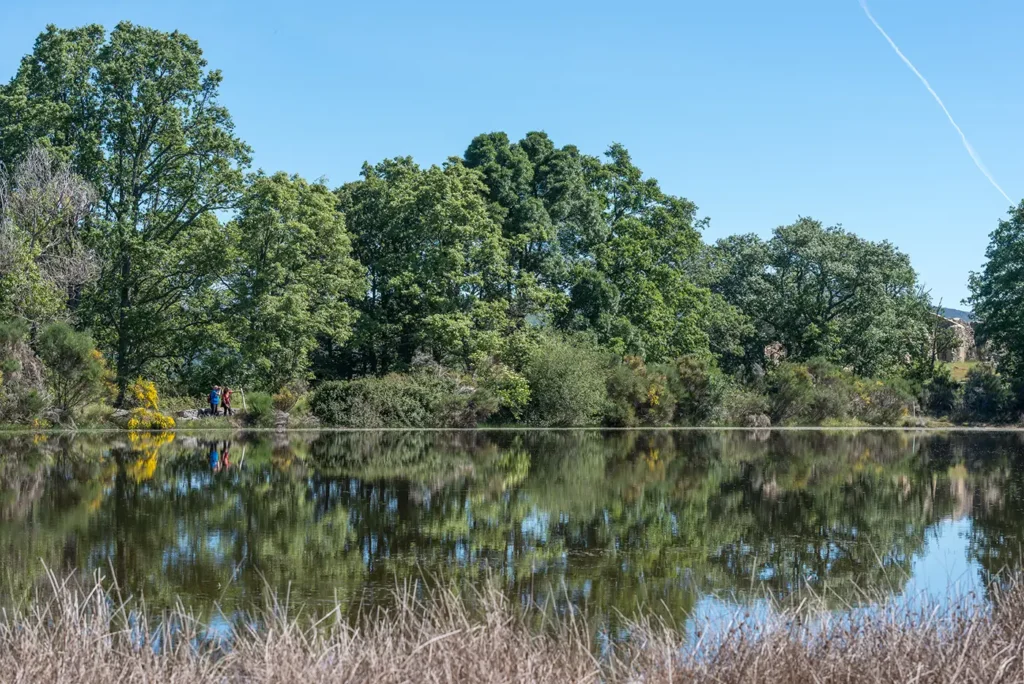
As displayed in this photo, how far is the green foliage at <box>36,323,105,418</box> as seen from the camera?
37.7 metres

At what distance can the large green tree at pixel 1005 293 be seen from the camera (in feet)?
198

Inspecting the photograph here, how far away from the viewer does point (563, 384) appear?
157 feet

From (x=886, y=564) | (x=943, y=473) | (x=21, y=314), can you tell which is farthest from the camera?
(x=21, y=314)

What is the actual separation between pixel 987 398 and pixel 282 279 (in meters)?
36.0

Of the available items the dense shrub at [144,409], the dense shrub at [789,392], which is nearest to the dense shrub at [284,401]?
the dense shrub at [144,409]

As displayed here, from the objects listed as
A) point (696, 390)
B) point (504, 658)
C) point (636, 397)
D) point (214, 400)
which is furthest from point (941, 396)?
point (504, 658)

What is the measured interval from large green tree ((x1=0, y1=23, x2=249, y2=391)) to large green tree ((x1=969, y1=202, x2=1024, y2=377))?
39.6 metres

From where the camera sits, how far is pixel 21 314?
40.1 meters

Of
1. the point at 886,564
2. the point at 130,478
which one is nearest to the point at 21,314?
the point at 130,478

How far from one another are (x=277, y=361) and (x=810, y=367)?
25.5 meters

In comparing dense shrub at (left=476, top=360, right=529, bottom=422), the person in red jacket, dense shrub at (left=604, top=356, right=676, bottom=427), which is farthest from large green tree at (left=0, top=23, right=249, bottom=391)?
dense shrub at (left=604, top=356, right=676, bottom=427)

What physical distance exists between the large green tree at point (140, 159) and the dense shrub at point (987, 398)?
37.8m

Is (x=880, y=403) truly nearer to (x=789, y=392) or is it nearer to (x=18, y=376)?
(x=789, y=392)

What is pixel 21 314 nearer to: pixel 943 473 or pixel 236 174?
pixel 236 174
